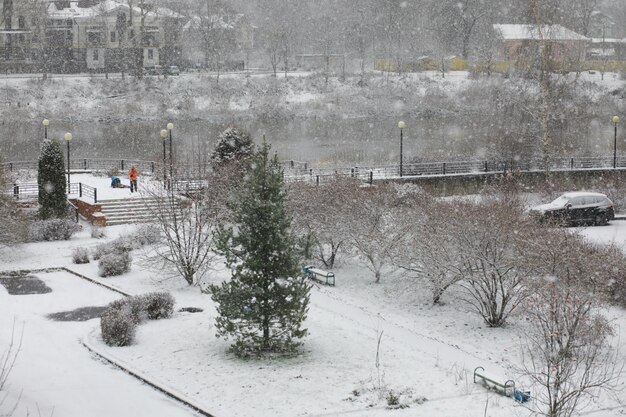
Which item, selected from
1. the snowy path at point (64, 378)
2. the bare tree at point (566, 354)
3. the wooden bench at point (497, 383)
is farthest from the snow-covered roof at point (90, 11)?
the wooden bench at point (497, 383)

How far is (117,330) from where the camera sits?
18375 mm

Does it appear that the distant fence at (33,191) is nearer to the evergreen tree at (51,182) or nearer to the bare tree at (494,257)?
the evergreen tree at (51,182)

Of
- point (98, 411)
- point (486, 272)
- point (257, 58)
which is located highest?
point (257, 58)

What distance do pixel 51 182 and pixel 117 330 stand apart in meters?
12.8

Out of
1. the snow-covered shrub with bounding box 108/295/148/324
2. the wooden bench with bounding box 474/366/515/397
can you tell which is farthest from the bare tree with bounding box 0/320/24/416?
the wooden bench with bounding box 474/366/515/397

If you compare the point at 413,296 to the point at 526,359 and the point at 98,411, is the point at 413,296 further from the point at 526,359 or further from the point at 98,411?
the point at 98,411

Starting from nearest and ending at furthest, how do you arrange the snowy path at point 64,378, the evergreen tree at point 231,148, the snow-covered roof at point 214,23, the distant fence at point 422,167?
1. the snowy path at point 64,378
2. the evergreen tree at point 231,148
3. the distant fence at point 422,167
4. the snow-covered roof at point 214,23

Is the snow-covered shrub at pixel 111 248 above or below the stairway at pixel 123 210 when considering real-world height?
below

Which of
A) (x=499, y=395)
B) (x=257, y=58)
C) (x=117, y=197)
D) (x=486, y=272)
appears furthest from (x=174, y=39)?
(x=499, y=395)

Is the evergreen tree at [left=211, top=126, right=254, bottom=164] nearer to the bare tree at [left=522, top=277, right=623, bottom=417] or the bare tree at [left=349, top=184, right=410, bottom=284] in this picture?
the bare tree at [left=349, top=184, right=410, bottom=284]

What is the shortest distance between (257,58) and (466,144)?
40.5 metres

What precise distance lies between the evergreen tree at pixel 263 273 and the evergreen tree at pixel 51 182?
46.2 feet

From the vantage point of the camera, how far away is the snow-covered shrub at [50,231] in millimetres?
28719

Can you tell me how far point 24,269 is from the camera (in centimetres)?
2488
